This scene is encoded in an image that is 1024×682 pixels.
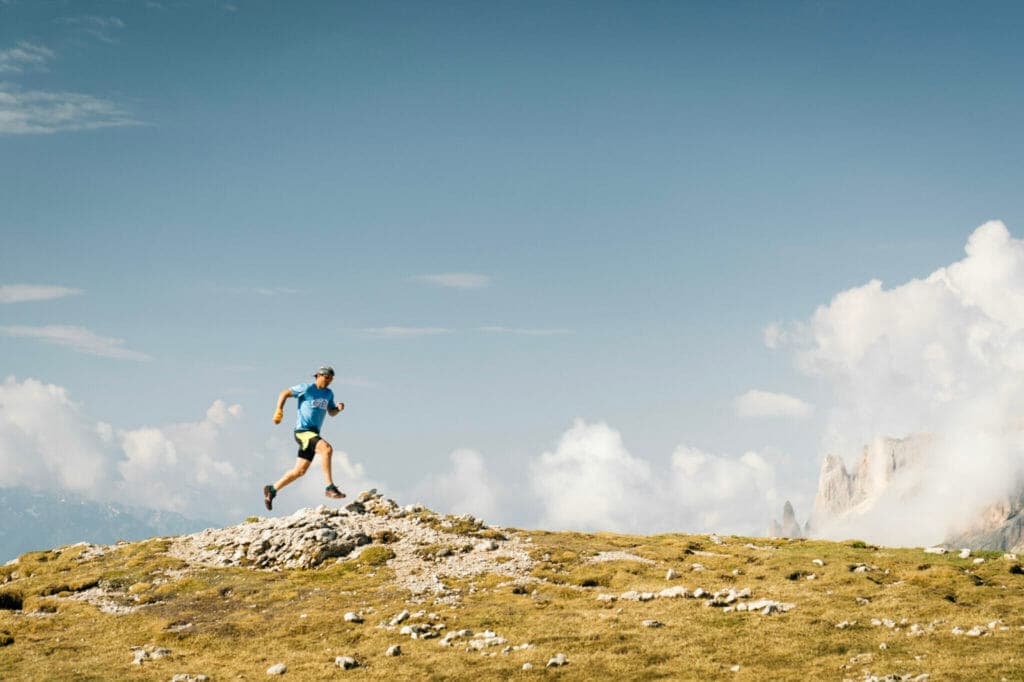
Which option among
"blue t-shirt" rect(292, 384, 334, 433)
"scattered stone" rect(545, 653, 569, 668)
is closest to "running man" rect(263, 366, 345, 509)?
"blue t-shirt" rect(292, 384, 334, 433)

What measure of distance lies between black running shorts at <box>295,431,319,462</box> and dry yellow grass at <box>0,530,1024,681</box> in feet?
21.3

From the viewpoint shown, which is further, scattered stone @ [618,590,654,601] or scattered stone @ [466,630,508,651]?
scattered stone @ [618,590,654,601]

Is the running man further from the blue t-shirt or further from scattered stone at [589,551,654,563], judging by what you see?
scattered stone at [589,551,654,563]

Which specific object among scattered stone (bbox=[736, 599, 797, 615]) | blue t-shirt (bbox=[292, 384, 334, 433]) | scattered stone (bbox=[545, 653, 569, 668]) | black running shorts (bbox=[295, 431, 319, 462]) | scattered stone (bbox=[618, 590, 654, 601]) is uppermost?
blue t-shirt (bbox=[292, 384, 334, 433])

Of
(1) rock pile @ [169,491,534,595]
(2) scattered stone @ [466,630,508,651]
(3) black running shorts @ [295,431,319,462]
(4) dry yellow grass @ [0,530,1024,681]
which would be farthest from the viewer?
(1) rock pile @ [169,491,534,595]

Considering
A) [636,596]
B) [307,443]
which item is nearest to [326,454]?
[307,443]

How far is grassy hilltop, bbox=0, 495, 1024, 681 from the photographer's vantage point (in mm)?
22406

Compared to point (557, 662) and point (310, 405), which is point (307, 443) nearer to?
point (310, 405)

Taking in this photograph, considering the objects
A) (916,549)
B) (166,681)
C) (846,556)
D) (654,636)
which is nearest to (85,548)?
(166,681)

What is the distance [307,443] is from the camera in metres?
35.0

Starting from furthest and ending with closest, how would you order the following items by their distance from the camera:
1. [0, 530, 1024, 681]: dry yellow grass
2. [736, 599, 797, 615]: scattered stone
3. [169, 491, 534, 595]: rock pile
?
1. [169, 491, 534, 595]: rock pile
2. [736, 599, 797, 615]: scattered stone
3. [0, 530, 1024, 681]: dry yellow grass

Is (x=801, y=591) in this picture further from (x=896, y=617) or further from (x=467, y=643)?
(x=467, y=643)

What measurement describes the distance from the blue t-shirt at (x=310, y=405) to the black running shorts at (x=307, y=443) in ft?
0.77

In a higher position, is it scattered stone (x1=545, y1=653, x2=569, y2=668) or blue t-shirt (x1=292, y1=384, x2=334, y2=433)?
blue t-shirt (x1=292, y1=384, x2=334, y2=433)
